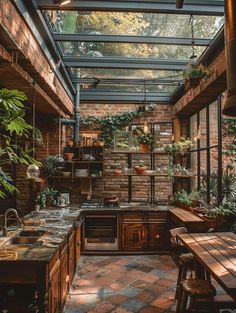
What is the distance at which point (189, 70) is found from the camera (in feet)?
13.9

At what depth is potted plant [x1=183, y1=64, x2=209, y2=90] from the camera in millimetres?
4059

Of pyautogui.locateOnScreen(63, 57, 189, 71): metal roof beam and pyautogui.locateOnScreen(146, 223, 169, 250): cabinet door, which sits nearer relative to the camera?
pyautogui.locateOnScreen(63, 57, 189, 71): metal roof beam

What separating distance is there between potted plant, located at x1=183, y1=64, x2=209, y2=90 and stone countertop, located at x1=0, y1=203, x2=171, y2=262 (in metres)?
2.58

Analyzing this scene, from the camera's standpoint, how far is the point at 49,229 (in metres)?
3.79

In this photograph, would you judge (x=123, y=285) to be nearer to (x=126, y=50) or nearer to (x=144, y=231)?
(x=144, y=231)

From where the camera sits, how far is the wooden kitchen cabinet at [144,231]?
220 inches

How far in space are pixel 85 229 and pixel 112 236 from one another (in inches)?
22.1

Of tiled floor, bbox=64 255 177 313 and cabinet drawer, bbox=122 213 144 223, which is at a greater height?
cabinet drawer, bbox=122 213 144 223

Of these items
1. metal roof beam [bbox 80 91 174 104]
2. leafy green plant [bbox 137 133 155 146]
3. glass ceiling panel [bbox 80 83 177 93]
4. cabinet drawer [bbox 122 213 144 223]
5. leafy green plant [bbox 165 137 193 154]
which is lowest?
cabinet drawer [bbox 122 213 144 223]

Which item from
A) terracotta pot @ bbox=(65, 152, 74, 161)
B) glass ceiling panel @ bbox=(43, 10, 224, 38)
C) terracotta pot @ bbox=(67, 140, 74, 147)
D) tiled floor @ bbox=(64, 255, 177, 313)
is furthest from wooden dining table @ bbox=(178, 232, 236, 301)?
terracotta pot @ bbox=(67, 140, 74, 147)

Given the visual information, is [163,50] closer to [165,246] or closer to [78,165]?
[78,165]

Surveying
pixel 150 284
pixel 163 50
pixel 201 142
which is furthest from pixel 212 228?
pixel 163 50

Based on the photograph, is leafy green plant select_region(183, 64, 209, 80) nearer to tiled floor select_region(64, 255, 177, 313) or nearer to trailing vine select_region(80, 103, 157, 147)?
trailing vine select_region(80, 103, 157, 147)

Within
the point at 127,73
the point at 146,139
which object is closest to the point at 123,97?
the point at 127,73
